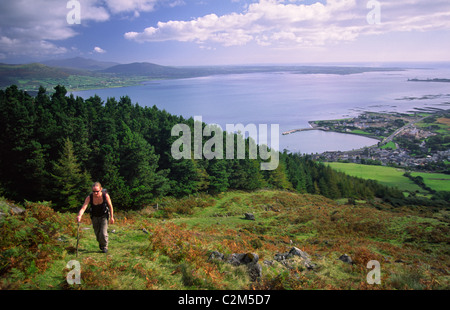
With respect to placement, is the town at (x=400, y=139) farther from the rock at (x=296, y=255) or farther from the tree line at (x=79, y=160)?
the rock at (x=296, y=255)

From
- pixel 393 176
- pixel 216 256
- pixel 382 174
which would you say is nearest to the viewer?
pixel 216 256

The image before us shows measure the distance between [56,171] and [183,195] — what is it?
16138mm

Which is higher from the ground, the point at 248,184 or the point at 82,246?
the point at 82,246

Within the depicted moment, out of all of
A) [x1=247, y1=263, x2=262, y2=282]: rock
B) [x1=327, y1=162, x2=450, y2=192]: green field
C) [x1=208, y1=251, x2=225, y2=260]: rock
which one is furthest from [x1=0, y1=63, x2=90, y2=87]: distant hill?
[x1=327, y1=162, x2=450, y2=192]: green field

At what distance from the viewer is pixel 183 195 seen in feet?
111

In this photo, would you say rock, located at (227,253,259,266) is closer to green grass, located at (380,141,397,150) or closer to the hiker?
the hiker

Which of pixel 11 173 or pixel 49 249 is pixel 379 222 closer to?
pixel 49 249

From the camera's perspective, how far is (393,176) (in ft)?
264

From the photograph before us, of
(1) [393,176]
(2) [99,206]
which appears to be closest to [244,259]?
(2) [99,206]

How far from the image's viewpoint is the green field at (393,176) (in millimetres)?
70863

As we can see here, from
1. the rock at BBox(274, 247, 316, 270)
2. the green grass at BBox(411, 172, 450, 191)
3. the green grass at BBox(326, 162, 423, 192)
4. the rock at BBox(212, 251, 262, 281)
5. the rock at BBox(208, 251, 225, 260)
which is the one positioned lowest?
the green grass at BBox(411, 172, 450, 191)

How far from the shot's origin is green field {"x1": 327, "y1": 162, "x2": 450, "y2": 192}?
70.9 m

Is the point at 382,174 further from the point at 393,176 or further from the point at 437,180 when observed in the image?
the point at 437,180
